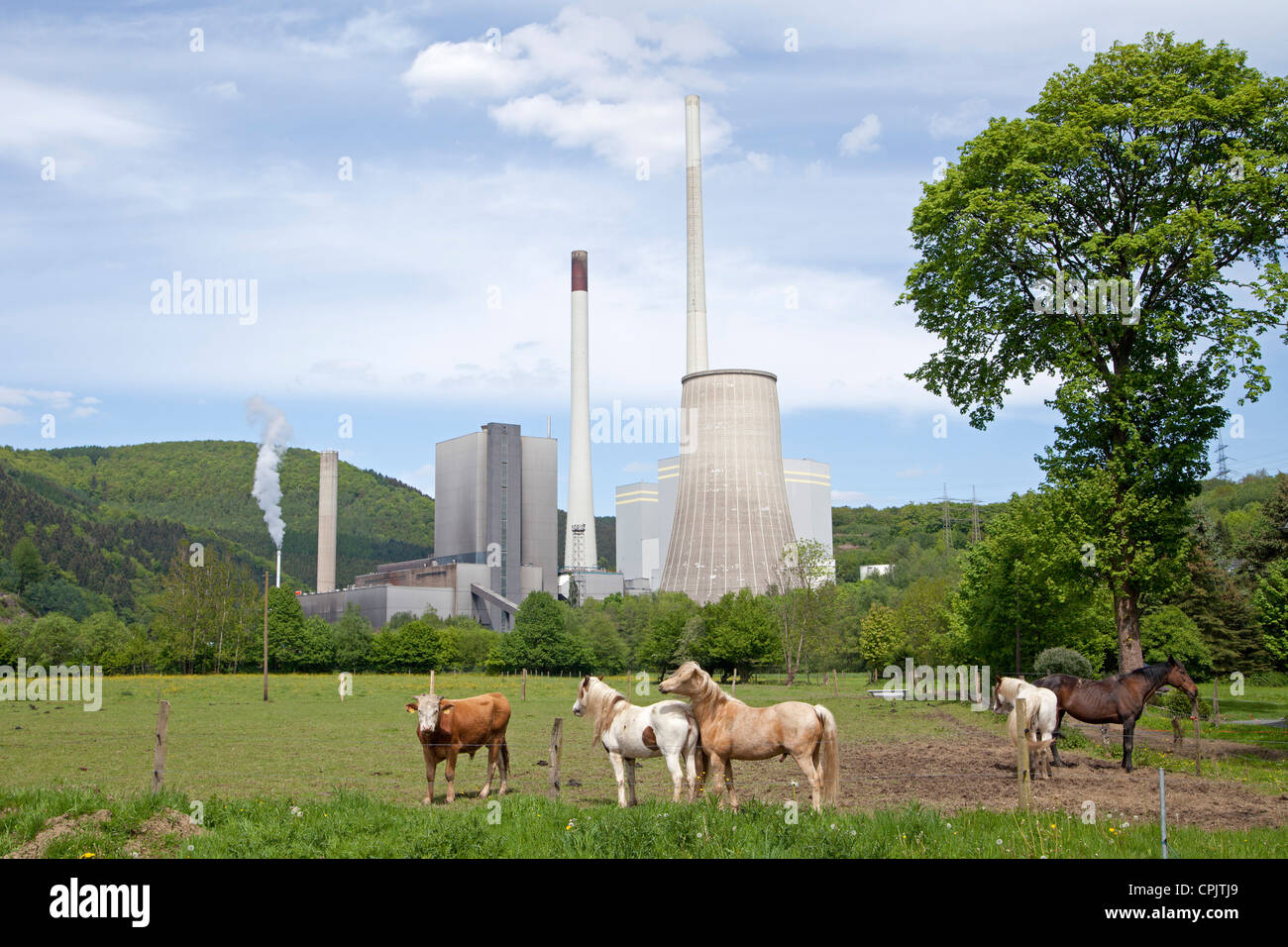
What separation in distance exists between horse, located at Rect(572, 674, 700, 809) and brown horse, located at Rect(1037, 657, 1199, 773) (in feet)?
26.7

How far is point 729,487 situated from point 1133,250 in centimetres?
5385

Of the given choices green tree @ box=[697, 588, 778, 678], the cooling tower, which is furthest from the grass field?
the cooling tower

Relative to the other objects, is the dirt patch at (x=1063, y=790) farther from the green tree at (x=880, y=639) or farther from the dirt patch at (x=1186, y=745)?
the green tree at (x=880, y=639)

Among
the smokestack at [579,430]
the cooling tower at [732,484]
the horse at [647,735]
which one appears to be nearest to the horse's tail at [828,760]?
the horse at [647,735]

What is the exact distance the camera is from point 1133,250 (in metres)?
20.1

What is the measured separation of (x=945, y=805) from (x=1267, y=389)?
1267 centimetres

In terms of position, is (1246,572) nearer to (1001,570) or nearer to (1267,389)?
(1001,570)

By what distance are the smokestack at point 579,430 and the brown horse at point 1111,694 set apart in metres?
92.2

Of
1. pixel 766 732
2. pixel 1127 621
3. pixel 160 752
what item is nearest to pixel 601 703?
pixel 766 732

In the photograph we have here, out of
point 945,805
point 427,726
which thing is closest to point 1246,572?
point 945,805

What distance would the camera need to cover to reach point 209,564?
75.6 metres

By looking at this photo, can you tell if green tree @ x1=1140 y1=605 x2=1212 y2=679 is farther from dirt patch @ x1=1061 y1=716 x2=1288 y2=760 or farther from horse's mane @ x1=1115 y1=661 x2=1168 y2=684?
horse's mane @ x1=1115 y1=661 x2=1168 y2=684

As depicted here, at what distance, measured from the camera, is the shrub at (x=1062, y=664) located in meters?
29.6

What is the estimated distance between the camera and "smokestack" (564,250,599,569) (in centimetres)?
10694
